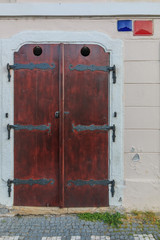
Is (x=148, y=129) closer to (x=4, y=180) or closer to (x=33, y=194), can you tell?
(x=33, y=194)

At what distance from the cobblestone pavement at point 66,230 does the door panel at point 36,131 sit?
310mm

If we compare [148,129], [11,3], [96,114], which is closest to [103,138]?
[96,114]

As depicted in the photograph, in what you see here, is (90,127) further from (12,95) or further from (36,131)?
(12,95)

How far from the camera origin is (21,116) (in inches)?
118

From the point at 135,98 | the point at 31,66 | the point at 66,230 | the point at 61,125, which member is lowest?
the point at 66,230

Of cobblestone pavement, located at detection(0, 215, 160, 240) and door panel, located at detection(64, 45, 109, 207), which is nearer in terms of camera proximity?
cobblestone pavement, located at detection(0, 215, 160, 240)

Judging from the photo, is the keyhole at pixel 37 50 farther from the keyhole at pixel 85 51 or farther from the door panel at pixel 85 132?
the keyhole at pixel 85 51

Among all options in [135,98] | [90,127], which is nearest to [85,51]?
[135,98]

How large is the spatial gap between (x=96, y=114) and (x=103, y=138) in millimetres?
384

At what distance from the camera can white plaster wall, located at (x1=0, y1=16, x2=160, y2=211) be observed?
2984mm

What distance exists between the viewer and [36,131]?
3.00 metres

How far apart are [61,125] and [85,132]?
381mm

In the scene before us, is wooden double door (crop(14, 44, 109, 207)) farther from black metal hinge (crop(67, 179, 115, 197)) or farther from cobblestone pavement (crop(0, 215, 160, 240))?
cobblestone pavement (crop(0, 215, 160, 240))

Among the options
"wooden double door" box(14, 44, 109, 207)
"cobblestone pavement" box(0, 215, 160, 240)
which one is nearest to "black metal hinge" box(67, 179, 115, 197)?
"wooden double door" box(14, 44, 109, 207)
